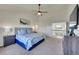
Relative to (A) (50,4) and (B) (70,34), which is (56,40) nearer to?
(B) (70,34)

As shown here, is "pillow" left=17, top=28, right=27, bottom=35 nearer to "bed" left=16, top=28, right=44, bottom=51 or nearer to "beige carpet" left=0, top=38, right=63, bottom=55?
"bed" left=16, top=28, right=44, bottom=51

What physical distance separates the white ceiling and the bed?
0.20 meters

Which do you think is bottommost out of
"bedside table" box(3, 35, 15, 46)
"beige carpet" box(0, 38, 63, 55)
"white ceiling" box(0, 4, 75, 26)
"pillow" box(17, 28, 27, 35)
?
"beige carpet" box(0, 38, 63, 55)

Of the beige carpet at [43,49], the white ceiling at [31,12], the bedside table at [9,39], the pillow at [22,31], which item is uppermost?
the white ceiling at [31,12]

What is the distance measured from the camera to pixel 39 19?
1552 mm

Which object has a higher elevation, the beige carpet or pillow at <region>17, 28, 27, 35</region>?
pillow at <region>17, 28, 27, 35</region>

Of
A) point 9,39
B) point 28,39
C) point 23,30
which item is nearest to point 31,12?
point 23,30

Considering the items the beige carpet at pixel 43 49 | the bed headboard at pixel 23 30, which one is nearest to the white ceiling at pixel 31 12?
the bed headboard at pixel 23 30

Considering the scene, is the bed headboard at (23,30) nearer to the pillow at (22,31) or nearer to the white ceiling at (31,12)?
the pillow at (22,31)

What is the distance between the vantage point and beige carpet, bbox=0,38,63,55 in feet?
4.85

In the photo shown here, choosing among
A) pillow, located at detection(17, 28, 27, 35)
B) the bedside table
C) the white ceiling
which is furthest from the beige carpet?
the white ceiling

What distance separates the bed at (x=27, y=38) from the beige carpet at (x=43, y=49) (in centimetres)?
5

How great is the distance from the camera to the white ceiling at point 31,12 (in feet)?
4.82
